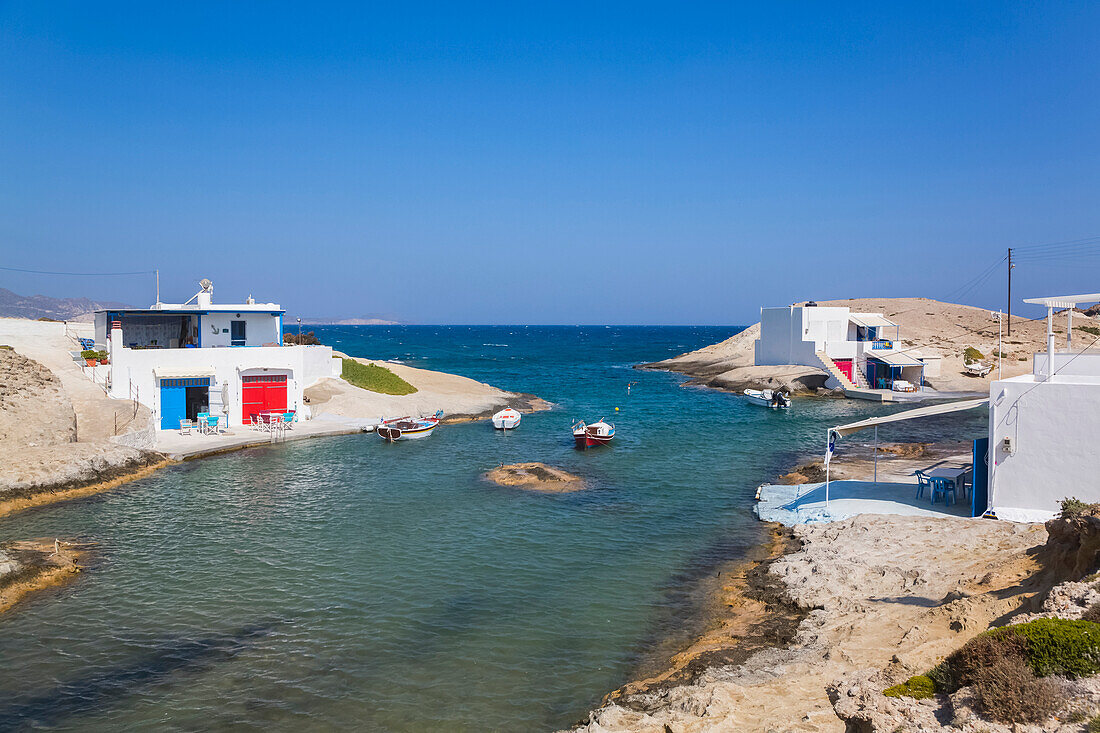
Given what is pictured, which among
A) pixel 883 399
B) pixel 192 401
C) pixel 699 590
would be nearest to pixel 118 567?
pixel 699 590

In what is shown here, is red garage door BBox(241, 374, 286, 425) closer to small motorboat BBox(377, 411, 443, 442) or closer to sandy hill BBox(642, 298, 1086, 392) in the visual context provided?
small motorboat BBox(377, 411, 443, 442)

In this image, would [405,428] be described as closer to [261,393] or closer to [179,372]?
[261,393]

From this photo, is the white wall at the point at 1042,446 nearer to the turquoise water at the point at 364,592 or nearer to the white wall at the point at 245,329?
the turquoise water at the point at 364,592

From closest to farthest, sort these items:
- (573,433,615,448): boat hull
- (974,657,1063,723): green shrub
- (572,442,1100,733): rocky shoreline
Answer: (974,657,1063,723): green shrub, (572,442,1100,733): rocky shoreline, (573,433,615,448): boat hull

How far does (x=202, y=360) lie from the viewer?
128ft

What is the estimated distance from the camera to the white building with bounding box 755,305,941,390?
217ft

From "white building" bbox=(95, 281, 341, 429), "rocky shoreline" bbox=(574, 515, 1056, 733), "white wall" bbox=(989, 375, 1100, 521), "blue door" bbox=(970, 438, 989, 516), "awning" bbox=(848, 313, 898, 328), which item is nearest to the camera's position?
"rocky shoreline" bbox=(574, 515, 1056, 733)

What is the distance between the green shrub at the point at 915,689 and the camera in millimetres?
8766

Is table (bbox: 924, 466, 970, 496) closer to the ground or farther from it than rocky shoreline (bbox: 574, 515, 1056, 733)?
farther from it

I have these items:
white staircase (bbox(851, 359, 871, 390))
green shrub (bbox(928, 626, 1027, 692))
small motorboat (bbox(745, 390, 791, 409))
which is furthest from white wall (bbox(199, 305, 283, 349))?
white staircase (bbox(851, 359, 871, 390))

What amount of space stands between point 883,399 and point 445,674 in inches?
2178

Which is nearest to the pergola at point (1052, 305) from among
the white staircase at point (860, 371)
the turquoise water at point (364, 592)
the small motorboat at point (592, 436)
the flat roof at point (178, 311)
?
the turquoise water at point (364, 592)

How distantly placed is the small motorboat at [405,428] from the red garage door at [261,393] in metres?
6.30

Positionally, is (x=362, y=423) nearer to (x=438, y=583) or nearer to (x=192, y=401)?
(x=192, y=401)
